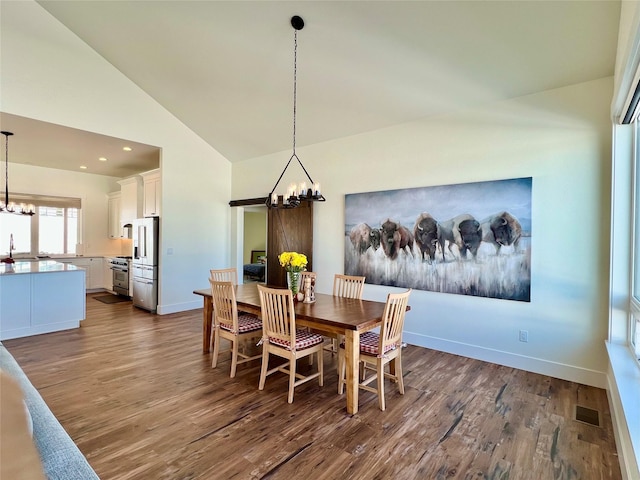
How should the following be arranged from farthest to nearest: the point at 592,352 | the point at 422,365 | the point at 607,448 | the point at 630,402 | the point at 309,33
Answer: the point at 422,365 < the point at 309,33 < the point at 592,352 < the point at 607,448 < the point at 630,402

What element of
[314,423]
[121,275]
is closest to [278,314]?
[314,423]

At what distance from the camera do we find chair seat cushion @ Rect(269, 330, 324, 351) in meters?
2.84

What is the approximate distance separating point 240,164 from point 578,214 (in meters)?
5.61

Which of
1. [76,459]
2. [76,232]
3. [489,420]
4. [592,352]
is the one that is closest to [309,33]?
[76,459]

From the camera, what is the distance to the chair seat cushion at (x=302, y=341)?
284 cm

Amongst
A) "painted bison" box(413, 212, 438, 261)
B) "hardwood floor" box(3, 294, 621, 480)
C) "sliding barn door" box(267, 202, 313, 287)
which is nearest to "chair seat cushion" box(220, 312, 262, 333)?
"hardwood floor" box(3, 294, 621, 480)

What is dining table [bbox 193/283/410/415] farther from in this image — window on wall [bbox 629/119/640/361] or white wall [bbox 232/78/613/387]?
window on wall [bbox 629/119/640/361]

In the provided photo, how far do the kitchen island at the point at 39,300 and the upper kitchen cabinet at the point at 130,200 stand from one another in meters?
2.15

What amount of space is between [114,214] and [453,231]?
7.85m

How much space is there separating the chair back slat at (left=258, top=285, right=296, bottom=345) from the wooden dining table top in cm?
13

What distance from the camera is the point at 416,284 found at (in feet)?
13.6

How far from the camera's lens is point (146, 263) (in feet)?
19.5

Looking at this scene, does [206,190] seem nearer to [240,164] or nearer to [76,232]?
[240,164]

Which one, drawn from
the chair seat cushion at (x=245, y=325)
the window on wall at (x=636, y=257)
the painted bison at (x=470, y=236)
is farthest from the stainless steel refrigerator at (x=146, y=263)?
the window on wall at (x=636, y=257)
